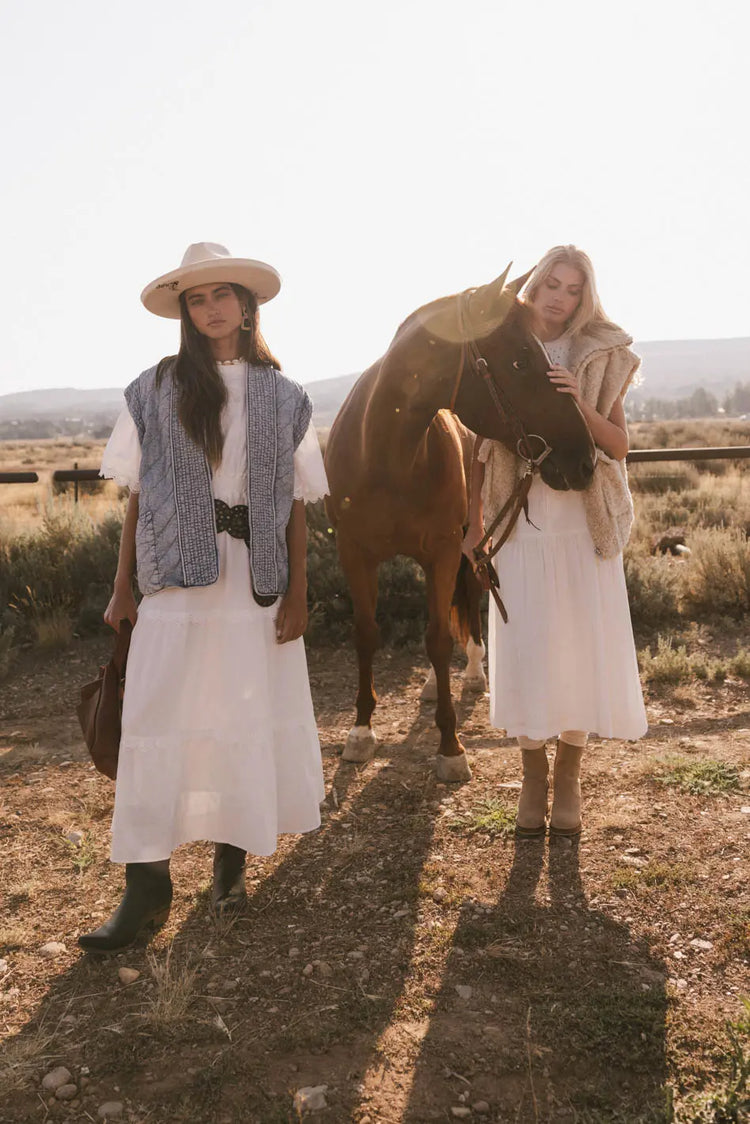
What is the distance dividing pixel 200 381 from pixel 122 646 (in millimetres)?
904

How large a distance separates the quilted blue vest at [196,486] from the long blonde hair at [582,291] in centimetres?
104

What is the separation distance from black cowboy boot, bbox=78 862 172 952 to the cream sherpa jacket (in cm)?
190

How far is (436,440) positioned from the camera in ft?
14.1

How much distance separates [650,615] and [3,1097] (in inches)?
227

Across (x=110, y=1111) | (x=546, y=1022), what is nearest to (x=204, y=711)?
(x=110, y=1111)

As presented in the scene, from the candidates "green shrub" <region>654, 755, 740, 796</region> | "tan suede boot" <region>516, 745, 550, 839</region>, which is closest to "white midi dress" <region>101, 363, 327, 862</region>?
"tan suede boot" <region>516, 745, 550, 839</region>

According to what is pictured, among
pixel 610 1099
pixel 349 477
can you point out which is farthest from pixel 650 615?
pixel 610 1099

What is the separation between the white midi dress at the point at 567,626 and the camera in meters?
3.32

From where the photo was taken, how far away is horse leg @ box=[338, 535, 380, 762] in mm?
4523

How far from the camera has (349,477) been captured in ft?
14.2

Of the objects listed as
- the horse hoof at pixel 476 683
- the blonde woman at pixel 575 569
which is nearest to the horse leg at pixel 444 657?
the blonde woman at pixel 575 569

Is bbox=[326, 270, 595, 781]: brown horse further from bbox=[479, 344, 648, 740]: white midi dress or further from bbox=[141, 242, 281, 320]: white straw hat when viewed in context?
bbox=[141, 242, 281, 320]: white straw hat

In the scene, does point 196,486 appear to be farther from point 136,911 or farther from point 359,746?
point 359,746

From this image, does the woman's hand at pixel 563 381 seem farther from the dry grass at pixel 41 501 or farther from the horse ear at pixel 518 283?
the dry grass at pixel 41 501
